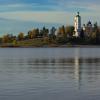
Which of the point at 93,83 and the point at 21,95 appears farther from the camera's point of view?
the point at 93,83

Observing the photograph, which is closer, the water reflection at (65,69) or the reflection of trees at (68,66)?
the water reflection at (65,69)

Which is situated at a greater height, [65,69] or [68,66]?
[65,69]

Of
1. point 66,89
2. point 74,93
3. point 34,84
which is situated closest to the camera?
point 74,93

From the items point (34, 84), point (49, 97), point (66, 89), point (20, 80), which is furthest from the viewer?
point (20, 80)

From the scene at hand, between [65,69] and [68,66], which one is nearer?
[65,69]

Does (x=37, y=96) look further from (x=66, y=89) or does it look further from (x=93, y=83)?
(x=93, y=83)

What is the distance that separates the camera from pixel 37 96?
26938 millimetres

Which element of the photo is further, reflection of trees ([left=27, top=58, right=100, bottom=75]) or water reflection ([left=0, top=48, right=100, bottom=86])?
reflection of trees ([left=27, top=58, right=100, bottom=75])

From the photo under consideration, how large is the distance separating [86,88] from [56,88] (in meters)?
2.03

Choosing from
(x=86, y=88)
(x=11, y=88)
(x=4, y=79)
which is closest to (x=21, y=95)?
(x=11, y=88)

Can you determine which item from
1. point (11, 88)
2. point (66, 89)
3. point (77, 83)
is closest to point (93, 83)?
point (77, 83)

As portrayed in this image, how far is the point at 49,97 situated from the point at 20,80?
9.88 metres

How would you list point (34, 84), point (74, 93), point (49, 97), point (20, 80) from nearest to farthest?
point (49, 97) < point (74, 93) < point (34, 84) < point (20, 80)

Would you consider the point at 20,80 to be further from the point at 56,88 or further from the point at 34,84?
the point at 56,88
